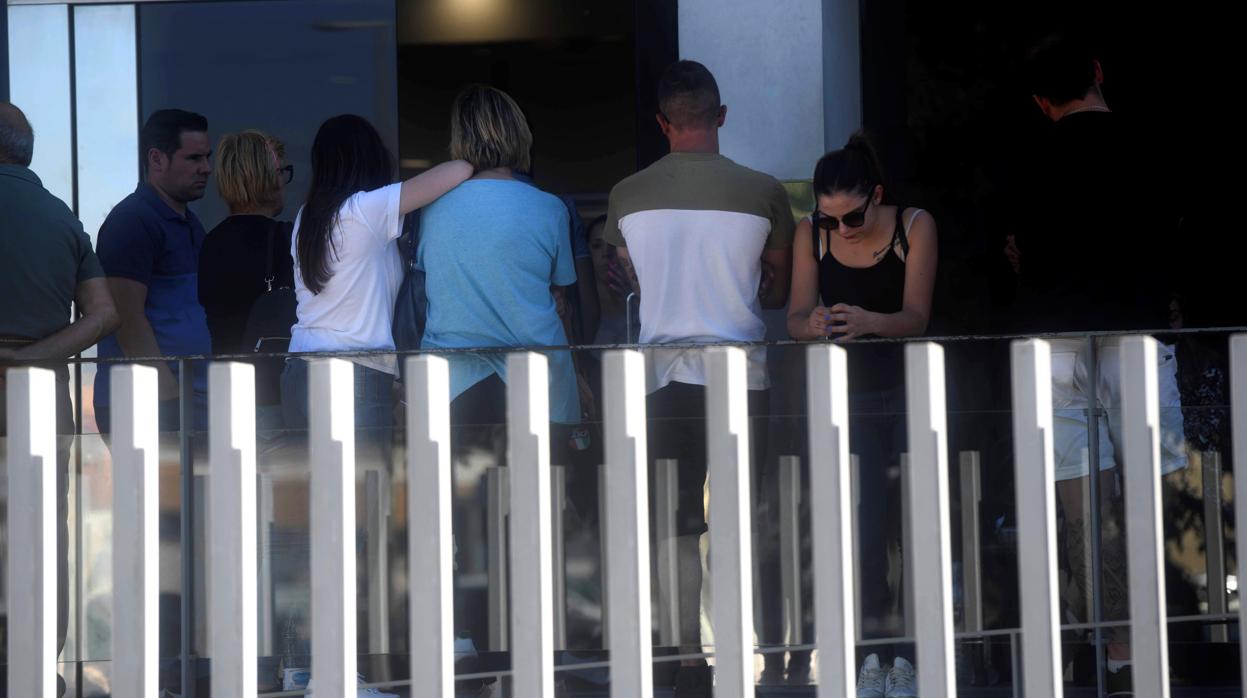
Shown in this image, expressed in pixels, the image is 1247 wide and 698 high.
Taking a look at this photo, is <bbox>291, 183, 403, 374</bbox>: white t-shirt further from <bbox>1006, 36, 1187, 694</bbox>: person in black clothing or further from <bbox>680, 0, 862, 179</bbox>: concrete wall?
<bbox>680, 0, 862, 179</bbox>: concrete wall

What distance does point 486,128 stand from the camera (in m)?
5.71

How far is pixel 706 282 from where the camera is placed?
19.0 ft

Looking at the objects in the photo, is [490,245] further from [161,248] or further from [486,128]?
[161,248]

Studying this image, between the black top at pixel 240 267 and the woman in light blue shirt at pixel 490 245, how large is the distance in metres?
0.67

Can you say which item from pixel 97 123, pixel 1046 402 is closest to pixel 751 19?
pixel 97 123

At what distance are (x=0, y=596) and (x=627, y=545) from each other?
1891mm

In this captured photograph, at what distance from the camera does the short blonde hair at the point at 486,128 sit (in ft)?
18.7

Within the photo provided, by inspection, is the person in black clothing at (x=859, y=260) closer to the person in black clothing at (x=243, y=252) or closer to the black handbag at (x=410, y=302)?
the black handbag at (x=410, y=302)

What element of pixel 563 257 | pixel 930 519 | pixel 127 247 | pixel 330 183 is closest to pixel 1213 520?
pixel 930 519

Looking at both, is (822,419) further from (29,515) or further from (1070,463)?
(29,515)

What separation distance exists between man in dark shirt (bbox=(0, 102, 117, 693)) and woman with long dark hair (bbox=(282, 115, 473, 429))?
0.78m

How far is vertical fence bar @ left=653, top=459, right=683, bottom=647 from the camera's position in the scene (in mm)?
5109

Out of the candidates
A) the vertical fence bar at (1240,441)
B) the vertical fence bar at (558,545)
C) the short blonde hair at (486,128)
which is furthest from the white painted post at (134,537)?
the vertical fence bar at (1240,441)

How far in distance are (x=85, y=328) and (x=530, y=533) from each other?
2091mm
